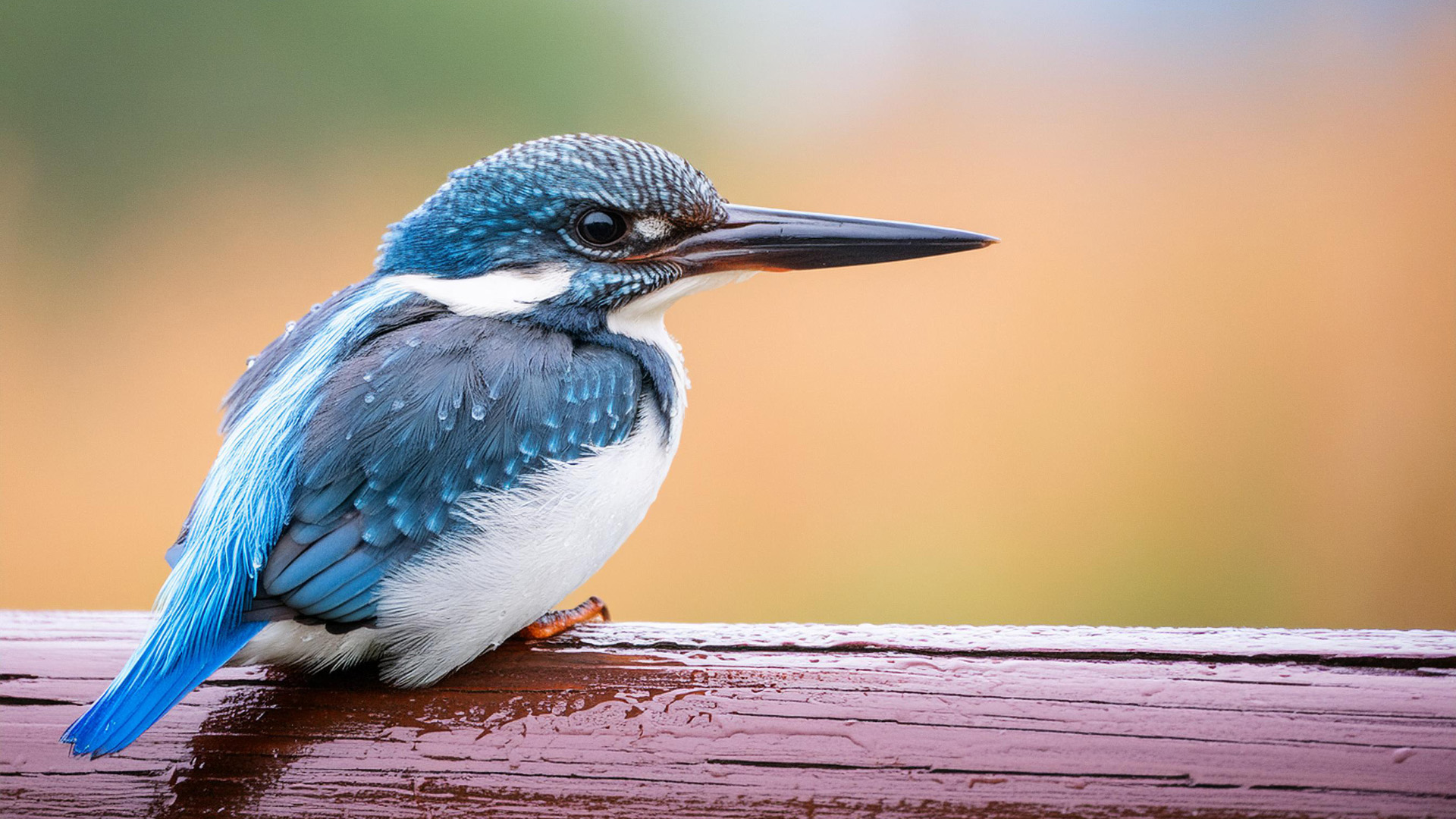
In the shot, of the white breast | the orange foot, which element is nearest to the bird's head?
the white breast

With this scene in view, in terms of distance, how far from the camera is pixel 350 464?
4.03 ft

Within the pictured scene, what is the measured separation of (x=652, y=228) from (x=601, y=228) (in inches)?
2.7

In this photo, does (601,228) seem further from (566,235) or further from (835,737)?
(835,737)

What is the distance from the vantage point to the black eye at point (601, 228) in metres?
1.45

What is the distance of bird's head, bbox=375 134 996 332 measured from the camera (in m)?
1.43

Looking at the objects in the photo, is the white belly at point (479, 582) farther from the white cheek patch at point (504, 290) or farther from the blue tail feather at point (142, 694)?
the white cheek patch at point (504, 290)

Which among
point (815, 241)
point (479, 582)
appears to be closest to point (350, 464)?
point (479, 582)

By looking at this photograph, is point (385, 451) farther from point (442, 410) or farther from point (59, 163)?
point (59, 163)

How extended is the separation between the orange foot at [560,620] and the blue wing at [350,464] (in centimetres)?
23

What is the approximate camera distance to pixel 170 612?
3.88 ft

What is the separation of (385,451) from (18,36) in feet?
9.45

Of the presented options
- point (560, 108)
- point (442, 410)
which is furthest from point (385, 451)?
point (560, 108)

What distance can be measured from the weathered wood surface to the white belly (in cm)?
4

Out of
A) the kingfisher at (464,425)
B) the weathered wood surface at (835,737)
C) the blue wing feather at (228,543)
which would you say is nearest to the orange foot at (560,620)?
the kingfisher at (464,425)
